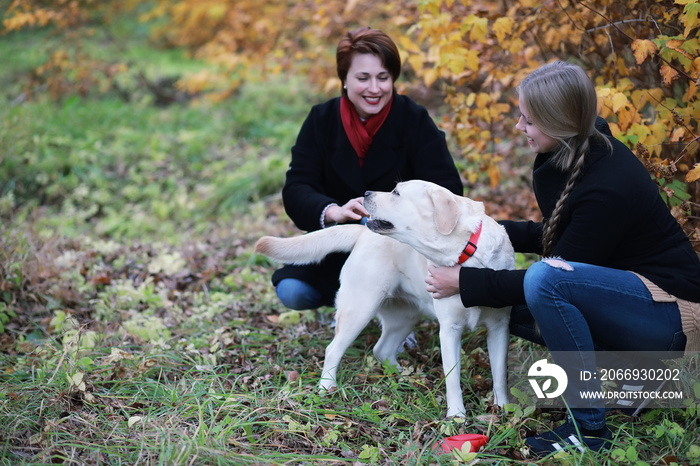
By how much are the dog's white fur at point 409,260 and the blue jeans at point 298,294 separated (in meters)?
0.37

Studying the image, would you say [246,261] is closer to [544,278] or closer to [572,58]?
[572,58]

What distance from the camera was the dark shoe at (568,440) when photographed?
2.42 meters

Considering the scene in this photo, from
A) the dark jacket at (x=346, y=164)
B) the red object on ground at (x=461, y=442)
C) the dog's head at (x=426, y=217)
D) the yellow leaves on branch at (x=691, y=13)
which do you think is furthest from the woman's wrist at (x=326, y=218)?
the yellow leaves on branch at (x=691, y=13)

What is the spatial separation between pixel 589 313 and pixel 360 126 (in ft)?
5.66

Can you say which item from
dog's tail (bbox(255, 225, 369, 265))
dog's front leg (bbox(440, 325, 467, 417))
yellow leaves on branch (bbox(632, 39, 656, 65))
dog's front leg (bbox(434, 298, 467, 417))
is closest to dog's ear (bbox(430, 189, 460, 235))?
dog's front leg (bbox(434, 298, 467, 417))

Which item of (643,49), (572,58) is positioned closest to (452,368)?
(643,49)

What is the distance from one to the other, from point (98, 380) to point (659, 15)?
3538 mm

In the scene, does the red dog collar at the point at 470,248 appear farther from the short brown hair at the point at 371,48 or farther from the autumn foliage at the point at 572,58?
the short brown hair at the point at 371,48

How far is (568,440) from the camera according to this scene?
2471 millimetres

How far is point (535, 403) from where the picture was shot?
2844 mm

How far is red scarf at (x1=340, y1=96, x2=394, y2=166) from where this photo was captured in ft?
11.7

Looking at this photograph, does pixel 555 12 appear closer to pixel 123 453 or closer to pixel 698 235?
pixel 698 235

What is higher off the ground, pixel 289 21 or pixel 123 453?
pixel 289 21

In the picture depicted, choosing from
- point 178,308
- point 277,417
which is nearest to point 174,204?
point 178,308
